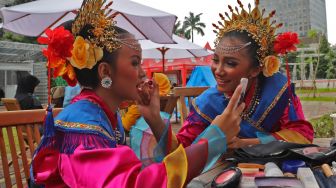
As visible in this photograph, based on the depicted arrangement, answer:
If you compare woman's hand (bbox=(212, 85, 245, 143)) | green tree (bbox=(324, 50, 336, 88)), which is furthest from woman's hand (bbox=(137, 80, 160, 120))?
green tree (bbox=(324, 50, 336, 88))

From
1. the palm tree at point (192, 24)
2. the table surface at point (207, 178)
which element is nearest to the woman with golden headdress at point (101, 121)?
the table surface at point (207, 178)

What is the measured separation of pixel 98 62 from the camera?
1.45 metres

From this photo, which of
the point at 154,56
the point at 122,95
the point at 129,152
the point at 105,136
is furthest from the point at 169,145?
the point at 154,56

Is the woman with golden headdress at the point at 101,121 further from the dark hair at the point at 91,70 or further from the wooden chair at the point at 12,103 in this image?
the wooden chair at the point at 12,103

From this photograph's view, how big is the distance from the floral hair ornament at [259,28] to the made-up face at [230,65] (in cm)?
10

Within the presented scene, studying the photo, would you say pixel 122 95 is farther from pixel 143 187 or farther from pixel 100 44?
pixel 143 187

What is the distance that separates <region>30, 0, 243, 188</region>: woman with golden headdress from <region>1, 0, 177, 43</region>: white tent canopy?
2.98 m

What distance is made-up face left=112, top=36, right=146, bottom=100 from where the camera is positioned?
1451 millimetres

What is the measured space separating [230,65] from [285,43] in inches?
16.4

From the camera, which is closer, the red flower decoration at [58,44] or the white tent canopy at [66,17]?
the red flower decoration at [58,44]

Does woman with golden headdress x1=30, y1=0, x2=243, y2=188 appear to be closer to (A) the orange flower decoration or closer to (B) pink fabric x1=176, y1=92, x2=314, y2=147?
(A) the orange flower decoration

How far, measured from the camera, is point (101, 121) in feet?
4.07

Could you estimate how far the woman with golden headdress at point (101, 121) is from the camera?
3.27ft

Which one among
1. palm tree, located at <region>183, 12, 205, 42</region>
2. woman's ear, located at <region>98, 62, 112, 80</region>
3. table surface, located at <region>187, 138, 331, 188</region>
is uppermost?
palm tree, located at <region>183, 12, 205, 42</region>
